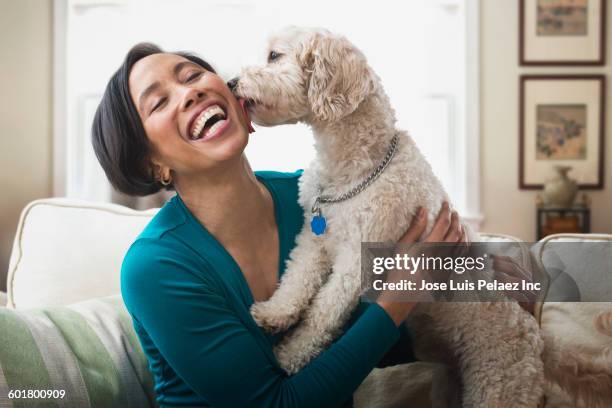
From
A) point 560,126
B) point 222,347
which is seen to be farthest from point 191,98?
point 560,126

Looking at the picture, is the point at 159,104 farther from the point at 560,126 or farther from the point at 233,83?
the point at 560,126

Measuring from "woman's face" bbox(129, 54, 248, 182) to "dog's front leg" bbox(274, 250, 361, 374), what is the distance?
341 millimetres

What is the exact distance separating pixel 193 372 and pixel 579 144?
383 cm

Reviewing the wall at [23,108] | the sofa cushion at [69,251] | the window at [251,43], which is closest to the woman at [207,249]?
the sofa cushion at [69,251]

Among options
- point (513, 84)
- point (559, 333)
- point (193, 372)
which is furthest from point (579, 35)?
point (193, 372)

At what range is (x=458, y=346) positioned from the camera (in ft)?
4.45

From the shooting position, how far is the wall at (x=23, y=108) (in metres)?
3.92

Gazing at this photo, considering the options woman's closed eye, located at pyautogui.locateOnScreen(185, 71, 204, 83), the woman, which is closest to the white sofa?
the woman

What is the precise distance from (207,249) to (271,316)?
194 millimetres

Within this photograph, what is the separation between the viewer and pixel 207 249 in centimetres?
121

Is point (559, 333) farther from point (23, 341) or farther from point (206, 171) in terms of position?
point (23, 341)

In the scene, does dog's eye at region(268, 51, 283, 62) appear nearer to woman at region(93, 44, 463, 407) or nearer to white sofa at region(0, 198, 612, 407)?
woman at region(93, 44, 463, 407)

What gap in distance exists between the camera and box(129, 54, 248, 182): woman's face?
1.18m

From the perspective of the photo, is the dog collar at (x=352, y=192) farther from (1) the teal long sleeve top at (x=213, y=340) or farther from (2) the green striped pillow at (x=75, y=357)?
(2) the green striped pillow at (x=75, y=357)
